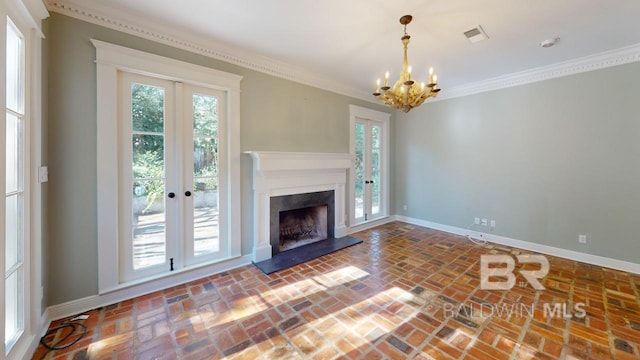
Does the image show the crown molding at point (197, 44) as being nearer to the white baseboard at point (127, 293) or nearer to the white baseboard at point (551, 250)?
the white baseboard at point (127, 293)

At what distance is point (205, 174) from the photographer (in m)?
2.93

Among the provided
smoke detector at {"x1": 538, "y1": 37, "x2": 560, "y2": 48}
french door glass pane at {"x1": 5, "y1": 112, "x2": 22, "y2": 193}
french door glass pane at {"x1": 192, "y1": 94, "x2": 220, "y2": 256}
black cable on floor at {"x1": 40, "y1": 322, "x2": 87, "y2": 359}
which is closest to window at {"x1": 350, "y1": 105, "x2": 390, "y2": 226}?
french door glass pane at {"x1": 192, "y1": 94, "x2": 220, "y2": 256}

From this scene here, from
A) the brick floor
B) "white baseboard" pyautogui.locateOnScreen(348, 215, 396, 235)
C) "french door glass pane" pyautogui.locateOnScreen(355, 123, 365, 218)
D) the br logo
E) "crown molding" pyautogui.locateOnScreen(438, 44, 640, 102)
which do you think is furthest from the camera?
"french door glass pane" pyautogui.locateOnScreen(355, 123, 365, 218)

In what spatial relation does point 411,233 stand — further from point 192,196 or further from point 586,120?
point 192,196

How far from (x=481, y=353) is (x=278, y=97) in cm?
354

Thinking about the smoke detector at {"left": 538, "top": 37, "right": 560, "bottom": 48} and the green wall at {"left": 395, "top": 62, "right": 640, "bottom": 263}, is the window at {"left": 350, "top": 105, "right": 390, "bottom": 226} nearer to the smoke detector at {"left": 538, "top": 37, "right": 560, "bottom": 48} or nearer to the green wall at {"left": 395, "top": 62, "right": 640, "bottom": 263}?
the green wall at {"left": 395, "top": 62, "right": 640, "bottom": 263}

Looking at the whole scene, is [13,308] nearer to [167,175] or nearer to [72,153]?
[72,153]

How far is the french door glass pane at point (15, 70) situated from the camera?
5.05ft

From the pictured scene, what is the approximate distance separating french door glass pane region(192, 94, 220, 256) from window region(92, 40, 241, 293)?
1 centimetres

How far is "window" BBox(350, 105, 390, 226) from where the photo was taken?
15.5 ft

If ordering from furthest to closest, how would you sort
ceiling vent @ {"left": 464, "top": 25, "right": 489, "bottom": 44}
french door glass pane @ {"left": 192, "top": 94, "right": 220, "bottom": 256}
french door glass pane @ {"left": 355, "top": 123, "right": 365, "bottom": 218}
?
1. french door glass pane @ {"left": 355, "top": 123, "right": 365, "bottom": 218}
2. french door glass pane @ {"left": 192, "top": 94, "right": 220, "bottom": 256}
3. ceiling vent @ {"left": 464, "top": 25, "right": 489, "bottom": 44}

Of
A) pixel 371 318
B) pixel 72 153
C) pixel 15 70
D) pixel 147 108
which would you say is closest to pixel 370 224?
pixel 371 318

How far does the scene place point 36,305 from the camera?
1.82 meters

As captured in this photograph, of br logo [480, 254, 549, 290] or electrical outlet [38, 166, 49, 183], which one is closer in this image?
electrical outlet [38, 166, 49, 183]
